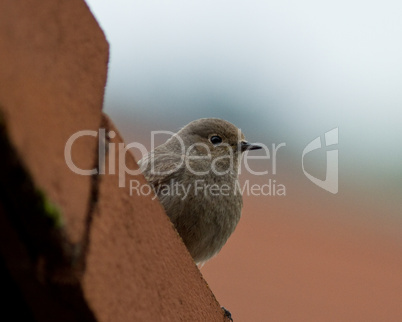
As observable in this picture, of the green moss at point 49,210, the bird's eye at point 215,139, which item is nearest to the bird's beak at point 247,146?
the bird's eye at point 215,139

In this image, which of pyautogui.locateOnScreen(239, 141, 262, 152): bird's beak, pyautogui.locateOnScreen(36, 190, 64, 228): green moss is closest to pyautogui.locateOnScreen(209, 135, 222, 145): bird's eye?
pyautogui.locateOnScreen(239, 141, 262, 152): bird's beak

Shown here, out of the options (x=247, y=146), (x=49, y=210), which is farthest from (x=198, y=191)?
(x=49, y=210)

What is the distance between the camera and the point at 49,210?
1.31m

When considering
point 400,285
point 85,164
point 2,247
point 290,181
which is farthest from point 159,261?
point 290,181

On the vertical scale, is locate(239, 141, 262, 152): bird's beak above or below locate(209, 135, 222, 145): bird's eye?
below

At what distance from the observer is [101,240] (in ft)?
5.06

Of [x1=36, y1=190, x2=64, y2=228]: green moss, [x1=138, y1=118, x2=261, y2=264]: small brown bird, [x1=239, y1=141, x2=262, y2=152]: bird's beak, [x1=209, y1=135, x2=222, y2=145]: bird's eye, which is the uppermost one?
[x1=209, y1=135, x2=222, y2=145]: bird's eye

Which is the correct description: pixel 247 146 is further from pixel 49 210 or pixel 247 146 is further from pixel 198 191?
pixel 49 210

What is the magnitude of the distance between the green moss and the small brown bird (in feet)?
7.56

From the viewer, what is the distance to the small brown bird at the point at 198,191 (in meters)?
3.69

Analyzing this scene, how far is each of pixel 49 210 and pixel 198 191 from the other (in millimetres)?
2524

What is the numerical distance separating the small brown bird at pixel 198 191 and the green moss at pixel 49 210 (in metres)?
2.31

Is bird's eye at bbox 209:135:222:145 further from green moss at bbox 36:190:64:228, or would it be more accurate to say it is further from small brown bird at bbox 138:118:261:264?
green moss at bbox 36:190:64:228

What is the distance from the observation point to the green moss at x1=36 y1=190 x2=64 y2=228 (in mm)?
1298
